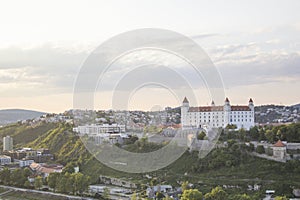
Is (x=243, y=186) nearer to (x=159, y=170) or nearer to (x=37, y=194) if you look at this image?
(x=159, y=170)

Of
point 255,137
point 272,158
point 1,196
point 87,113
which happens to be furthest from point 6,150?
point 272,158

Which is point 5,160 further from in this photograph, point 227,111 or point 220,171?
point 220,171

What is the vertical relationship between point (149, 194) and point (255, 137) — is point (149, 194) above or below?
below

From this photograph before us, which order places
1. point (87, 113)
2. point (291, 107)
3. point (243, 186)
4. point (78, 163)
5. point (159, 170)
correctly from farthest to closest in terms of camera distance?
point (291, 107)
point (87, 113)
point (78, 163)
point (159, 170)
point (243, 186)

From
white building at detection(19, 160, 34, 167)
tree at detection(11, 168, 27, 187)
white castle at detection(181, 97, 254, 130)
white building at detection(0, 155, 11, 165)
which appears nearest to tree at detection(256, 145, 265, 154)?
white castle at detection(181, 97, 254, 130)

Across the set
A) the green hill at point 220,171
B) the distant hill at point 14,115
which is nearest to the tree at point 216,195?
the green hill at point 220,171

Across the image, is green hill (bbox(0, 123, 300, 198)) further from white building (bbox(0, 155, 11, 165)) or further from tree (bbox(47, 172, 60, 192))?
white building (bbox(0, 155, 11, 165))

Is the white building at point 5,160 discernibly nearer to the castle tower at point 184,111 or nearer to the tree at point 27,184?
the tree at point 27,184
